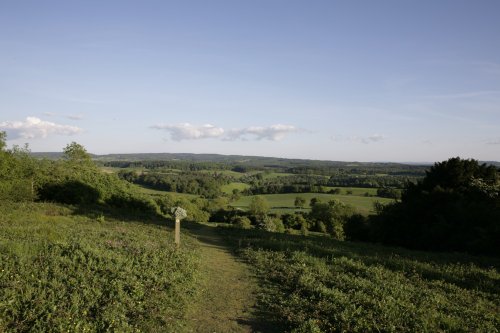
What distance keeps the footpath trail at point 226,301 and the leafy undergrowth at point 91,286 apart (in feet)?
1.59

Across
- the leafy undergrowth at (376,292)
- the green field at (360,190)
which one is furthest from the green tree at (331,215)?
the leafy undergrowth at (376,292)

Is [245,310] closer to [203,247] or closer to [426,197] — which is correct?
[203,247]

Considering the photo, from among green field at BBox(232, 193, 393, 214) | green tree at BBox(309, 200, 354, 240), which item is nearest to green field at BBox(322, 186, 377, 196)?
green field at BBox(232, 193, 393, 214)

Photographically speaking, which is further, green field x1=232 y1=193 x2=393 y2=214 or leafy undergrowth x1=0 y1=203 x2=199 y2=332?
green field x1=232 y1=193 x2=393 y2=214

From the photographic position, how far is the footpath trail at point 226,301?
31.0ft

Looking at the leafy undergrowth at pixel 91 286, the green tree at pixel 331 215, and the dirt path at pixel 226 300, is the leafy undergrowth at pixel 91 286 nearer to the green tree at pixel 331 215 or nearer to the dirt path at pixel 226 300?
the dirt path at pixel 226 300

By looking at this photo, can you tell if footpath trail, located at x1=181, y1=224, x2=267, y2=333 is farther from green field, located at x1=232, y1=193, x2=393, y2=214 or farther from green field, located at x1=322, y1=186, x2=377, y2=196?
green field, located at x1=322, y1=186, x2=377, y2=196

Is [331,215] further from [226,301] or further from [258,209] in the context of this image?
[226,301]

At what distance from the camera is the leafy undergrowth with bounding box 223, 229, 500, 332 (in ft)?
31.8

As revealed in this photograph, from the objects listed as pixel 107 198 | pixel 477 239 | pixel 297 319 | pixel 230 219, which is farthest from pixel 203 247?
pixel 230 219

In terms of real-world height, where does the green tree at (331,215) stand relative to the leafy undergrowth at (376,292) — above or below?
below

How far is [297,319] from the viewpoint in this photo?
977 cm

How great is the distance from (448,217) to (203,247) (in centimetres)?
1982

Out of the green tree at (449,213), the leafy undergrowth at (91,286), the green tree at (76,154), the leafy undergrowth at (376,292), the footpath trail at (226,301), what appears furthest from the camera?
the green tree at (76,154)
